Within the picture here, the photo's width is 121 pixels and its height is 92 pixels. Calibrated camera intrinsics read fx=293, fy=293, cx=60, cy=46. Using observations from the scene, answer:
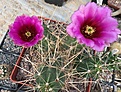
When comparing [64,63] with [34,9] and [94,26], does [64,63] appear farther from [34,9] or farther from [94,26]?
[34,9]

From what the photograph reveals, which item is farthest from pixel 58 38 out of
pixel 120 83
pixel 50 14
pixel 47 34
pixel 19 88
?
pixel 50 14

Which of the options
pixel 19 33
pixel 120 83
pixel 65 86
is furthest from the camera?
pixel 120 83

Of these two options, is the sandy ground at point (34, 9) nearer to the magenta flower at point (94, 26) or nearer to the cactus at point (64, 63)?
the cactus at point (64, 63)

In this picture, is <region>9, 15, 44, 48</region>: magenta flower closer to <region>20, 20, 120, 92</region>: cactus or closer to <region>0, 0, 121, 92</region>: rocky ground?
<region>20, 20, 120, 92</region>: cactus

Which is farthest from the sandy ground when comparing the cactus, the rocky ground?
the cactus

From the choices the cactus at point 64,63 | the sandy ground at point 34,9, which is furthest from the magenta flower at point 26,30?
the sandy ground at point 34,9

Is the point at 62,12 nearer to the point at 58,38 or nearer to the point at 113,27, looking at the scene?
the point at 58,38

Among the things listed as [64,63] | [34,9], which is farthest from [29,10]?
[64,63]
